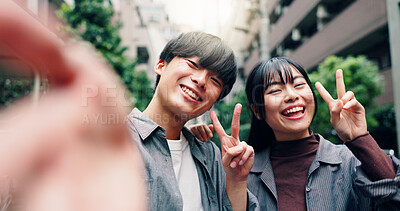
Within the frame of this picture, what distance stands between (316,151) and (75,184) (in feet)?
6.26

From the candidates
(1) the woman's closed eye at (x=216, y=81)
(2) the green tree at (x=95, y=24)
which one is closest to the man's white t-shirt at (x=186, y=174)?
(1) the woman's closed eye at (x=216, y=81)

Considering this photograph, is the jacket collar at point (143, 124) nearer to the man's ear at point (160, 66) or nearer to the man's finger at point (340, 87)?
the man's ear at point (160, 66)

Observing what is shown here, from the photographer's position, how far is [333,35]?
1309cm

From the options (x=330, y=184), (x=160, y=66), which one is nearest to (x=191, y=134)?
(x=160, y=66)

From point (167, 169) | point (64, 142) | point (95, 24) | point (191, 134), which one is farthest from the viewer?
point (95, 24)

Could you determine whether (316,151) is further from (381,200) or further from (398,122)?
(398,122)

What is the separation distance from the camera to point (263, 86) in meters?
1.96

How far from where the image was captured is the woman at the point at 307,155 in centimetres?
149

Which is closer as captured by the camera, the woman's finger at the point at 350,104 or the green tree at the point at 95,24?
the woman's finger at the point at 350,104

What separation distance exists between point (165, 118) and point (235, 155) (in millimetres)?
499

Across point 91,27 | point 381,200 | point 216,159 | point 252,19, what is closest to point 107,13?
point 91,27

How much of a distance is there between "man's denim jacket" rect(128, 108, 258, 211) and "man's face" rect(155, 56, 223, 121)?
0.57ft

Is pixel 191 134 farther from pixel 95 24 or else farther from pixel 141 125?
pixel 95 24

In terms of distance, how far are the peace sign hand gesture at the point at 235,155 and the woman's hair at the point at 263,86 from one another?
0.48 m
